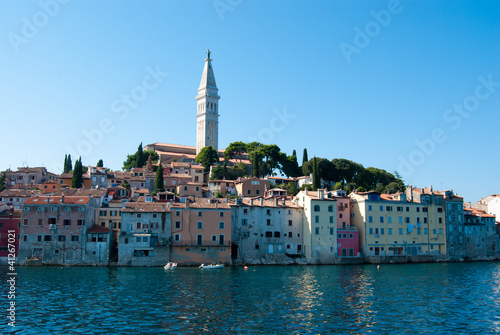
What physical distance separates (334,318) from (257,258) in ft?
111

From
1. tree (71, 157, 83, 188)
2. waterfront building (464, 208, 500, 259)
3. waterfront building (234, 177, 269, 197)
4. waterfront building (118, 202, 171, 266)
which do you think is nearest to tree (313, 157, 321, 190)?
waterfront building (234, 177, 269, 197)

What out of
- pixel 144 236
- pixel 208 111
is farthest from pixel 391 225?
pixel 208 111

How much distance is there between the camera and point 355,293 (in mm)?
38125

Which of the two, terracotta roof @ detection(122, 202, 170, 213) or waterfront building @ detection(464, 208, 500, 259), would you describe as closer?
terracotta roof @ detection(122, 202, 170, 213)

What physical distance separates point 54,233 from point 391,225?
1728 inches

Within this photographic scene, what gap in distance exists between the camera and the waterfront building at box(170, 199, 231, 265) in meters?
59.9

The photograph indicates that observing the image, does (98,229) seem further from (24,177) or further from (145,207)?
(24,177)

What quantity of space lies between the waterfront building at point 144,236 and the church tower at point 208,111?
62480 millimetres

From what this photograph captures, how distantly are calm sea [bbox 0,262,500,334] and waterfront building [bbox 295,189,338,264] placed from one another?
11.6 metres

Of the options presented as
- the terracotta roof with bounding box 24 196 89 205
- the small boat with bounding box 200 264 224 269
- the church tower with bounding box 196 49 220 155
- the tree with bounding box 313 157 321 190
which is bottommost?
the small boat with bounding box 200 264 224 269

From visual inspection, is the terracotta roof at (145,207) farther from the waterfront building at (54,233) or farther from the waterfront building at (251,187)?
the waterfront building at (251,187)

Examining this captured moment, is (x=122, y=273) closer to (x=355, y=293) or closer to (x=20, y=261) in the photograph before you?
(x=20, y=261)

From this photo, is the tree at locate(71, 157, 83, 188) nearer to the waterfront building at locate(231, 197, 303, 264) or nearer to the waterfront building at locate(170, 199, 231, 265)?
the waterfront building at locate(170, 199, 231, 265)

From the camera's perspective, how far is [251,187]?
83812mm
